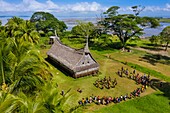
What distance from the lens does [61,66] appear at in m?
34.5

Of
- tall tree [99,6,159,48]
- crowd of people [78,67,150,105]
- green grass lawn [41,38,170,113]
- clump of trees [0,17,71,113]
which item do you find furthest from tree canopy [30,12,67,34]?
clump of trees [0,17,71,113]

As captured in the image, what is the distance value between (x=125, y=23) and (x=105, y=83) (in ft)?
80.6

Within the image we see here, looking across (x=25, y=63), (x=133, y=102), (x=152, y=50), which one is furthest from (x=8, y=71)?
(x=152, y=50)

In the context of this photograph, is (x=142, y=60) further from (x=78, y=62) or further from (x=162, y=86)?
(x=78, y=62)

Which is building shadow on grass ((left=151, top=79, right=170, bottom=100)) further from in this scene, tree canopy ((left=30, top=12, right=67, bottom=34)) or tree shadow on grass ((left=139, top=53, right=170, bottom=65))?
tree canopy ((left=30, top=12, right=67, bottom=34))

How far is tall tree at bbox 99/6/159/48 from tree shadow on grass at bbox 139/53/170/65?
7.18 m

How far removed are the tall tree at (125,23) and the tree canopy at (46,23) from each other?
65.4ft

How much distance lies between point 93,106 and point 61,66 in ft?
40.4

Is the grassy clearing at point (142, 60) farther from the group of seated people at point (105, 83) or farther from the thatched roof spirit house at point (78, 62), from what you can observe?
the thatched roof spirit house at point (78, 62)

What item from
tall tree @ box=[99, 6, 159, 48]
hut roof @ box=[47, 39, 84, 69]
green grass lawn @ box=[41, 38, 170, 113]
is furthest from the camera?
tall tree @ box=[99, 6, 159, 48]

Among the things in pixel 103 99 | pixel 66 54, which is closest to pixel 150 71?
pixel 66 54

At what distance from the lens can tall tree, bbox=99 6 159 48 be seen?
51.2 meters

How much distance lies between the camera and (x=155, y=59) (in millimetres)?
46094

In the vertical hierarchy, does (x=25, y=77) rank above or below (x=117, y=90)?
above
